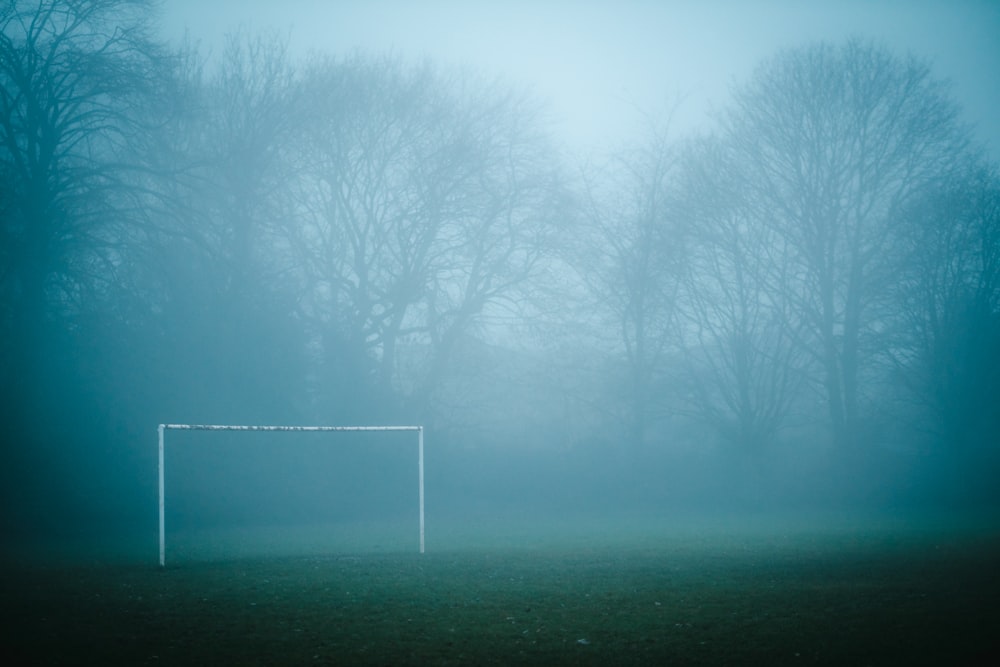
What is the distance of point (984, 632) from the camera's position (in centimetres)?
718

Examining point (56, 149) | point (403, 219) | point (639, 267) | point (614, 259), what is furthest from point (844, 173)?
point (56, 149)

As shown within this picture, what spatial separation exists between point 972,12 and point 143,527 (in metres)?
33.8

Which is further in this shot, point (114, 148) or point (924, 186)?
point (924, 186)

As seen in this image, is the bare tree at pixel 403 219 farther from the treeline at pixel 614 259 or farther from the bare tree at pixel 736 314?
the bare tree at pixel 736 314

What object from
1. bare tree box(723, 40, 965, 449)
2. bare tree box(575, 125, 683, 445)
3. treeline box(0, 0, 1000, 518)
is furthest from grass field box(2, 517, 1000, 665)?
bare tree box(575, 125, 683, 445)

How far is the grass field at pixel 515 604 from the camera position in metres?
6.73

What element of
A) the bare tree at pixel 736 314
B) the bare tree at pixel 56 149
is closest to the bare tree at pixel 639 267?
the bare tree at pixel 736 314

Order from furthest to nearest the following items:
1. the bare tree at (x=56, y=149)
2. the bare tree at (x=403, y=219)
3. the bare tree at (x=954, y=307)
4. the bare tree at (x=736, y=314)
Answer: the bare tree at (x=954, y=307) → the bare tree at (x=736, y=314) → the bare tree at (x=403, y=219) → the bare tree at (x=56, y=149)

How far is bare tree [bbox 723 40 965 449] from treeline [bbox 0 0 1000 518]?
0.31 ft

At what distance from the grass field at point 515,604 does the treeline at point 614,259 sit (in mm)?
11741

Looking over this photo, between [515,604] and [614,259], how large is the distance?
72.2ft

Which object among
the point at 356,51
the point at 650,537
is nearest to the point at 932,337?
the point at 650,537

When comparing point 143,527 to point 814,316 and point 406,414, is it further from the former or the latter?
point 814,316

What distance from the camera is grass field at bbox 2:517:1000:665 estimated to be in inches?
265
